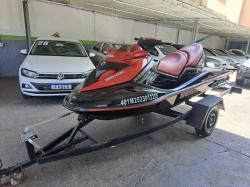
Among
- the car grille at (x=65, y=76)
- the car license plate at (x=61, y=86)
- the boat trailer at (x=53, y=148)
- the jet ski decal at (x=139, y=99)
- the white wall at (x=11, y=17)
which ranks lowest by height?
the car license plate at (x=61, y=86)

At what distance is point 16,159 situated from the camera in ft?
8.67

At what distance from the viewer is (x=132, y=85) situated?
262 centimetres

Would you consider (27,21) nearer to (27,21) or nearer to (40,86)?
(27,21)

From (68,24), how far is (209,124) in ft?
23.9

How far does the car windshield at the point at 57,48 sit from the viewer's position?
555 cm

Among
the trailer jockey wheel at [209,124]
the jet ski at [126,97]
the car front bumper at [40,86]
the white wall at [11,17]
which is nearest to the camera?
the jet ski at [126,97]

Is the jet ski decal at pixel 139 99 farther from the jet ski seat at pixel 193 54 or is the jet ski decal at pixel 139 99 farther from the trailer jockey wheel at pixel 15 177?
the trailer jockey wheel at pixel 15 177

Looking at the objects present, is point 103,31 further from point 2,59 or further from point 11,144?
point 11,144

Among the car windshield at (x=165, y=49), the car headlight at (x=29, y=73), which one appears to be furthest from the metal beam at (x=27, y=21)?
the car windshield at (x=165, y=49)

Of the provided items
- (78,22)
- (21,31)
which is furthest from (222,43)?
(21,31)

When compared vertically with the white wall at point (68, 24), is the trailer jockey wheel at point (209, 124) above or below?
below

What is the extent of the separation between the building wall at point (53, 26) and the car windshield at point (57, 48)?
2405mm

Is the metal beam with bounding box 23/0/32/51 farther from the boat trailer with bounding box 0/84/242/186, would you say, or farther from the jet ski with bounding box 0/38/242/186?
the boat trailer with bounding box 0/84/242/186

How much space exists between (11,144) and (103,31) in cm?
815
